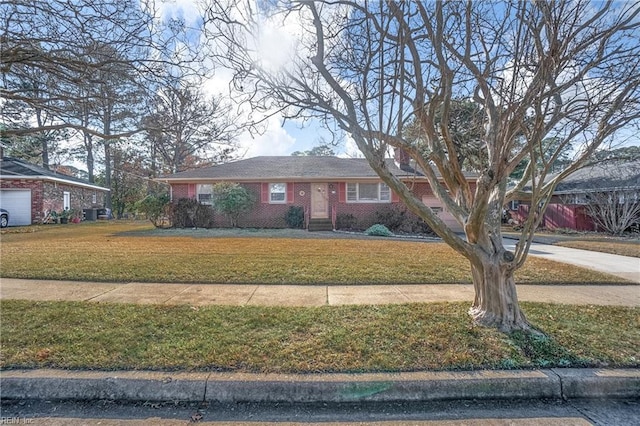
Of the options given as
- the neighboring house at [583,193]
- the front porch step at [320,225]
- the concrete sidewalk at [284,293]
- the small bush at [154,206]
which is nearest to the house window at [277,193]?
the front porch step at [320,225]

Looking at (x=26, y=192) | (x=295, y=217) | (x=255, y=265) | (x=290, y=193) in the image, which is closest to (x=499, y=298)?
(x=255, y=265)

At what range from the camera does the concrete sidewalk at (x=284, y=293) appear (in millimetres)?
4711

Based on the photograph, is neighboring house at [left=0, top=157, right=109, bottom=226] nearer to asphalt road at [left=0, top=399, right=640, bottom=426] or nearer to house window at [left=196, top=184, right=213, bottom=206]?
house window at [left=196, top=184, right=213, bottom=206]

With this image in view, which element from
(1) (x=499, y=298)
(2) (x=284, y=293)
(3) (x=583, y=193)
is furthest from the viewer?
(3) (x=583, y=193)

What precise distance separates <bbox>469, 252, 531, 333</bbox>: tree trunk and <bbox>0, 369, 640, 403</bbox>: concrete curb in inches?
32.0

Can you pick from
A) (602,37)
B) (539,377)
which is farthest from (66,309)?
(602,37)

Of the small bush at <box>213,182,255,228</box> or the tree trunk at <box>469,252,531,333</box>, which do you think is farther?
the small bush at <box>213,182,255,228</box>

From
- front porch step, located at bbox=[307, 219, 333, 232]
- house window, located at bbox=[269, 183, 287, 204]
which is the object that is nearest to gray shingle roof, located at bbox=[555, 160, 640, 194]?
front porch step, located at bbox=[307, 219, 333, 232]

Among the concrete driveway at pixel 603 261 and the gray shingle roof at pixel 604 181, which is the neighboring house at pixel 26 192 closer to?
the concrete driveway at pixel 603 261

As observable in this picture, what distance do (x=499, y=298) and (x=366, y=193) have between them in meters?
13.6

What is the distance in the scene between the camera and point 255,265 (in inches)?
273

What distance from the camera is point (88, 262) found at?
6.99 m

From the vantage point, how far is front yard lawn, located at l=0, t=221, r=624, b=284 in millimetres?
5927

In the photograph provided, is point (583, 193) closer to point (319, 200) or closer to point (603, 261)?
point (603, 261)
